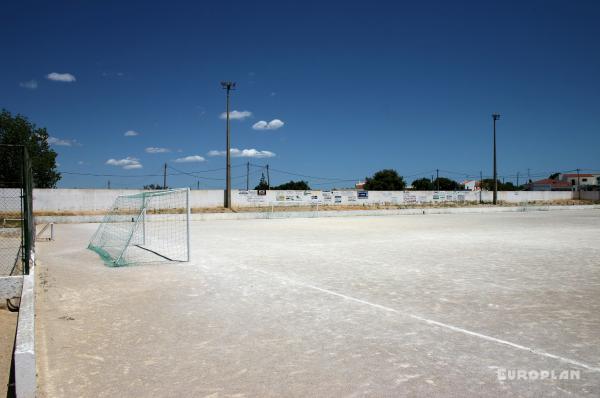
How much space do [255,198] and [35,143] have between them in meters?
33.8

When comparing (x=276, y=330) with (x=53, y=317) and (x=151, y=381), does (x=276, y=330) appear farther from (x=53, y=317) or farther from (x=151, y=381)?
(x=53, y=317)

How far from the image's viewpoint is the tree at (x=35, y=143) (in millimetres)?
55250

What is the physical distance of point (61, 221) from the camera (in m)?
30.0

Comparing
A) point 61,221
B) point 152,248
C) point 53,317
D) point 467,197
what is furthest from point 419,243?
point 467,197

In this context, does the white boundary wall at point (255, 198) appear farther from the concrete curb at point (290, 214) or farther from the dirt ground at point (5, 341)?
the dirt ground at point (5, 341)

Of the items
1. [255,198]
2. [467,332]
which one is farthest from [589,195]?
[467,332]

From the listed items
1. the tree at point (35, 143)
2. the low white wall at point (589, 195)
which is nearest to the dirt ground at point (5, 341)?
the tree at point (35, 143)

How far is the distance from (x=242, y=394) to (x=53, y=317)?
3.94 metres

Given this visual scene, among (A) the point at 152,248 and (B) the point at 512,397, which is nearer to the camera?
(B) the point at 512,397

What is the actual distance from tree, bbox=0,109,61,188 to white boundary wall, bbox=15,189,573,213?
1949 centimetres

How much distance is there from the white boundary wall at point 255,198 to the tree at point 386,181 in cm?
3616

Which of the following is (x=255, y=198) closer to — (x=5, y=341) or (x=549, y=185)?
(x=5, y=341)

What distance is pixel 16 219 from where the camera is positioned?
26.0 metres

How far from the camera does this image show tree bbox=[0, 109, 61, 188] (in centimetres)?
5525
